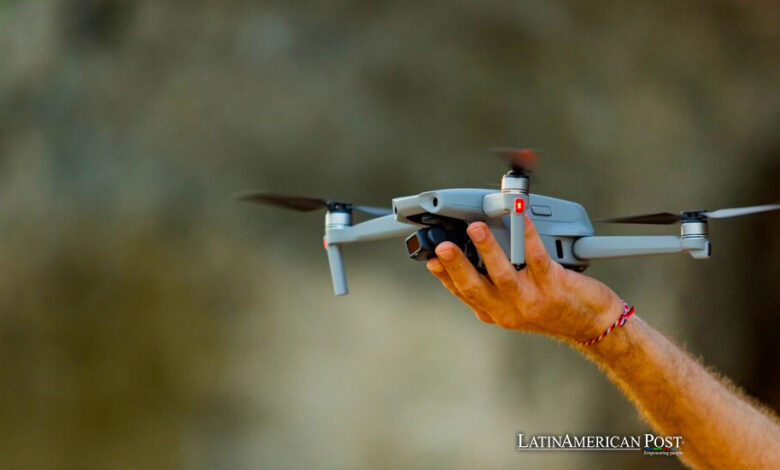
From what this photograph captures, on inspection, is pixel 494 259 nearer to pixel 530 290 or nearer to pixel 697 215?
pixel 530 290

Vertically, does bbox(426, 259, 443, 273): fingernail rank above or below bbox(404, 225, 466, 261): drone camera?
below

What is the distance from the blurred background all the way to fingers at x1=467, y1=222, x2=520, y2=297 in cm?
178

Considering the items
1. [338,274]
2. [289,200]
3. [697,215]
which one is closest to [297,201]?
[289,200]

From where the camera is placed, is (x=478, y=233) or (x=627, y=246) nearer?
(x=478, y=233)

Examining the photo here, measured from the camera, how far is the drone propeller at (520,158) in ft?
3.84

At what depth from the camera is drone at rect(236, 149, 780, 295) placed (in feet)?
3.95

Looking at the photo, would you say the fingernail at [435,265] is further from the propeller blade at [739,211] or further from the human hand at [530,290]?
the propeller blade at [739,211]

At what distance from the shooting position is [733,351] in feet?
9.31

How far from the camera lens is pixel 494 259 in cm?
117

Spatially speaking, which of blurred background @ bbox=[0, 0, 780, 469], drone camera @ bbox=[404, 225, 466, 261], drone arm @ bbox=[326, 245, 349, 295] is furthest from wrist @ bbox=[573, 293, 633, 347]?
blurred background @ bbox=[0, 0, 780, 469]

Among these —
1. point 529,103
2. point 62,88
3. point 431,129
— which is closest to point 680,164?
point 529,103

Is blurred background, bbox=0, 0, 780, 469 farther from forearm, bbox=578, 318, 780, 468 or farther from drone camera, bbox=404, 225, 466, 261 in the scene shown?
drone camera, bbox=404, 225, 466, 261

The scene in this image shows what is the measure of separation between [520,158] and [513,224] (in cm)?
10

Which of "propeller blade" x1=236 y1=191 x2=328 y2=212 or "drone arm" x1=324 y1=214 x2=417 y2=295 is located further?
"propeller blade" x1=236 y1=191 x2=328 y2=212
